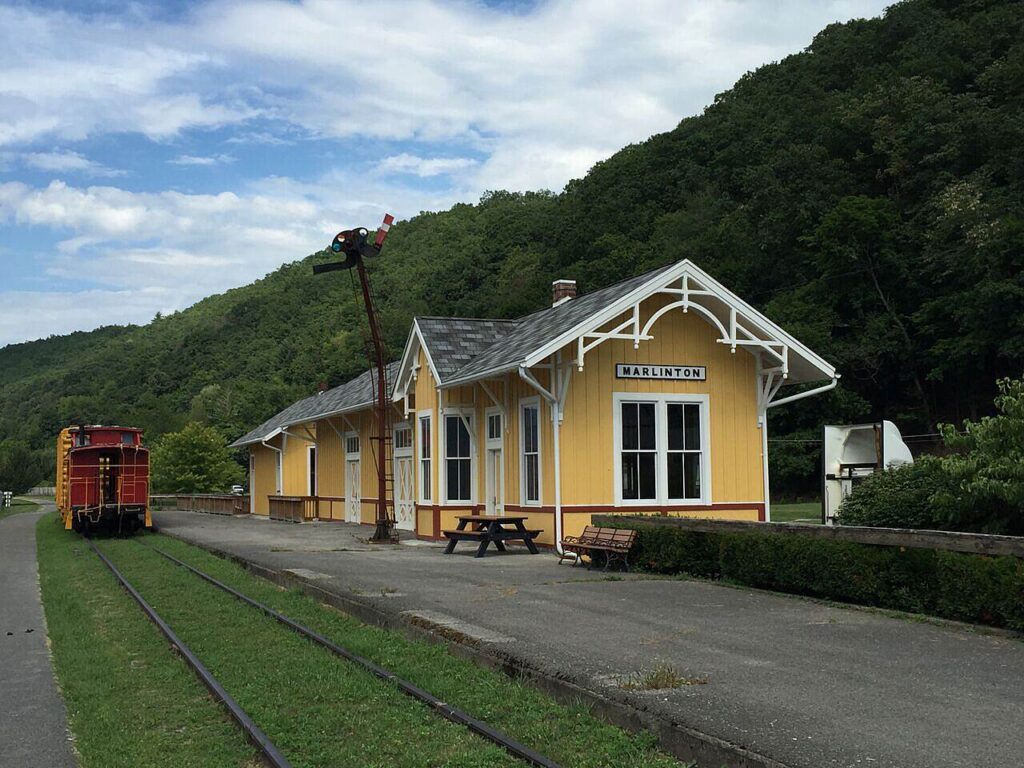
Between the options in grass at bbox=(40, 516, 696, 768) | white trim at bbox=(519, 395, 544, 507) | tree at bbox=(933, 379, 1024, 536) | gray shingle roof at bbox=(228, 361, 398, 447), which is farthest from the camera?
gray shingle roof at bbox=(228, 361, 398, 447)

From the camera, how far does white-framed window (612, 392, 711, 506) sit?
1900 centimetres

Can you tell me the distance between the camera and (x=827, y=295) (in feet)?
162

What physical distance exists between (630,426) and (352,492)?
1518 centimetres

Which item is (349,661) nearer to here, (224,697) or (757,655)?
(224,697)

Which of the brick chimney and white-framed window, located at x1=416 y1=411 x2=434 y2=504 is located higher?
the brick chimney

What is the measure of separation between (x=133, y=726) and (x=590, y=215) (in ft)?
203

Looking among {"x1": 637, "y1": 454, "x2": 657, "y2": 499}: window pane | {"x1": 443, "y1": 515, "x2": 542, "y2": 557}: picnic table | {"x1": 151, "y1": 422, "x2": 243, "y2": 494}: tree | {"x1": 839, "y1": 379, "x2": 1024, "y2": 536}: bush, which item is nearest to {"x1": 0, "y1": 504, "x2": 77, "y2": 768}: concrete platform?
{"x1": 443, "y1": 515, "x2": 542, "y2": 557}: picnic table

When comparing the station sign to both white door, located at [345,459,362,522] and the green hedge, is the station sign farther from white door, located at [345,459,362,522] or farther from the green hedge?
white door, located at [345,459,362,522]

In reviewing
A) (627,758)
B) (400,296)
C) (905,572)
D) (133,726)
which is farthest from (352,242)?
(400,296)

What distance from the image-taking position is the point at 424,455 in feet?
75.8

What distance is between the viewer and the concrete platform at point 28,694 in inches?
265

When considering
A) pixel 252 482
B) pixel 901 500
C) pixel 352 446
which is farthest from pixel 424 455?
pixel 252 482

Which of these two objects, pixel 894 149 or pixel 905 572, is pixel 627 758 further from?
pixel 894 149

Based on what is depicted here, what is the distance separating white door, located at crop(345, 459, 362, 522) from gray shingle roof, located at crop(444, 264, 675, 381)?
423 inches
